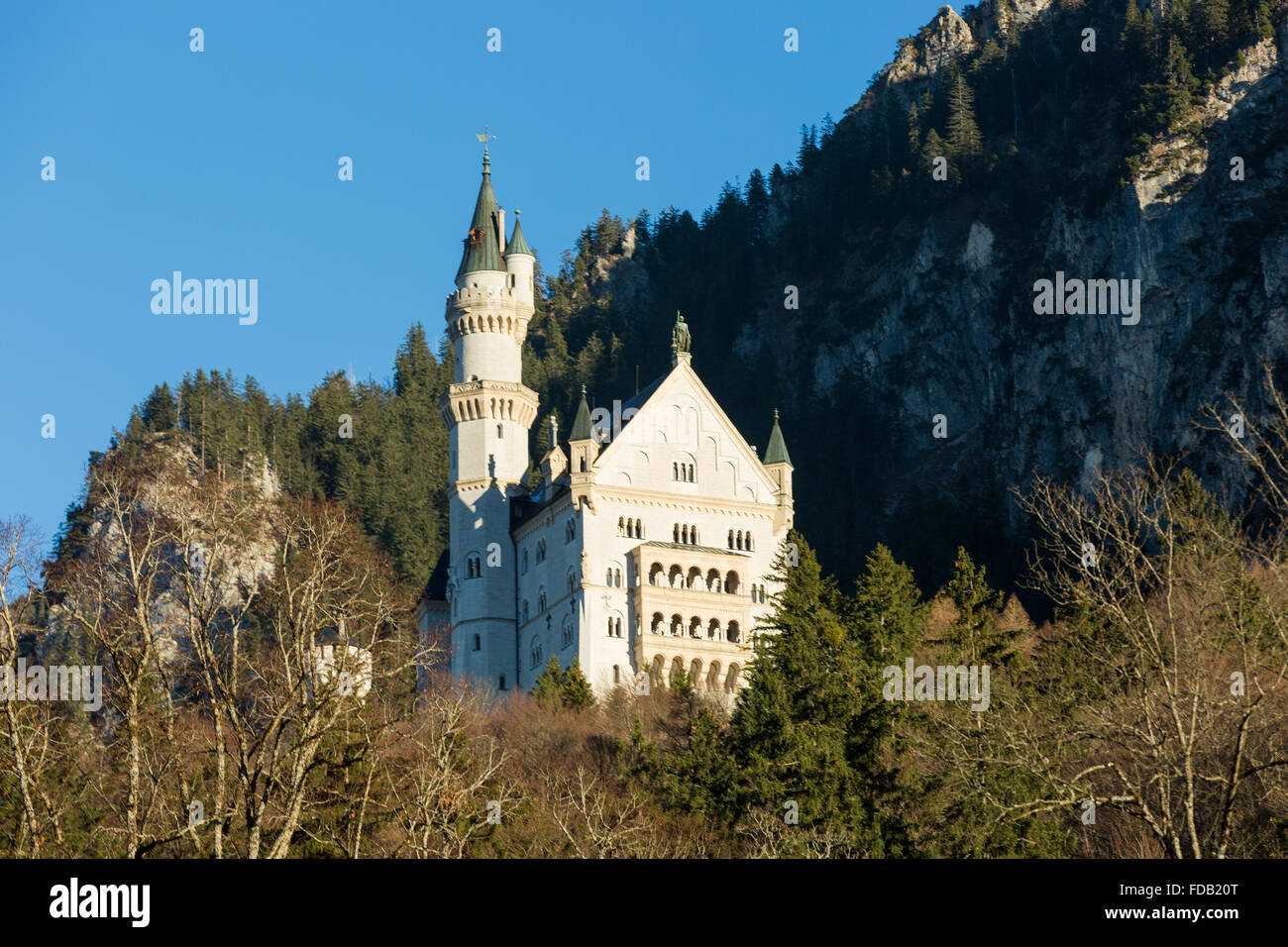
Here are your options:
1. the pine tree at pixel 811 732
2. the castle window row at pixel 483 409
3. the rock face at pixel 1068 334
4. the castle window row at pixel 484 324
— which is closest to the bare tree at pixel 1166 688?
the pine tree at pixel 811 732

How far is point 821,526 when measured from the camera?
124 metres

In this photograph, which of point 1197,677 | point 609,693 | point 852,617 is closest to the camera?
point 1197,677

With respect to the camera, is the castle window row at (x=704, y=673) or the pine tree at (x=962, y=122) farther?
the pine tree at (x=962, y=122)

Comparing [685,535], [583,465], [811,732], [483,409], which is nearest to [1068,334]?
[685,535]

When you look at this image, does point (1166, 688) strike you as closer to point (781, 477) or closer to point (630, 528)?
point (630, 528)

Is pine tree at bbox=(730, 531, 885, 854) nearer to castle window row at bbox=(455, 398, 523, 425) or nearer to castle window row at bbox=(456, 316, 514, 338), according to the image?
castle window row at bbox=(455, 398, 523, 425)

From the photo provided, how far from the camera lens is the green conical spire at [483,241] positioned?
9981cm

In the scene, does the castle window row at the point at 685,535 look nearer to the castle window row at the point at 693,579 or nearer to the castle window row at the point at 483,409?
the castle window row at the point at 693,579

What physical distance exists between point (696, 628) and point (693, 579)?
251cm

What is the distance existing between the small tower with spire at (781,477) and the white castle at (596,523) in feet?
0.30

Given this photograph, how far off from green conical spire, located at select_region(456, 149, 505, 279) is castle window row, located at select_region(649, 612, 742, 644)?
2296 cm
